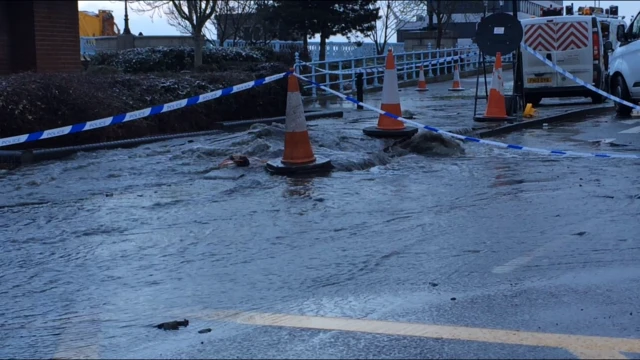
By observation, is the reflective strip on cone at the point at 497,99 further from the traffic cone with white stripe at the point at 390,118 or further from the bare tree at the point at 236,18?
the bare tree at the point at 236,18

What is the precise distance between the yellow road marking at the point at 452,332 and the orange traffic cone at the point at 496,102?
10.7 metres

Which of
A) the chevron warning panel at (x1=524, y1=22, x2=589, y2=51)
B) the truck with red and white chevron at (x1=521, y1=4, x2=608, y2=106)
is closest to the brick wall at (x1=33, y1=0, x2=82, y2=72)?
the truck with red and white chevron at (x1=521, y1=4, x2=608, y2=106)

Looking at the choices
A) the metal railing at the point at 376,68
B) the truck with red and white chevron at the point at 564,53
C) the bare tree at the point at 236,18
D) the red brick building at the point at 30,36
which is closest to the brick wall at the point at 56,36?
the red brick building at the point at 30,36

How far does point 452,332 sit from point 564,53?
1644 cm

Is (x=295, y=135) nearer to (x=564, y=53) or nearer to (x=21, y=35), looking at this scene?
(x=21, y=35)

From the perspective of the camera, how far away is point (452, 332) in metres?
4.66

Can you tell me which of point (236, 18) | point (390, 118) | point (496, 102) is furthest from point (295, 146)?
point (236, 18)

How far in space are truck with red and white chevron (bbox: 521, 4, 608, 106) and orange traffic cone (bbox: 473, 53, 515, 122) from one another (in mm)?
4957

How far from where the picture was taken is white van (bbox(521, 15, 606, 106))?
778 inches

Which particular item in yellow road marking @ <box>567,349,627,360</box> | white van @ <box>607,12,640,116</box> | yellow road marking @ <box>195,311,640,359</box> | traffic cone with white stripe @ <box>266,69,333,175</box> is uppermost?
white van @ <box>607,12,640,116</box>

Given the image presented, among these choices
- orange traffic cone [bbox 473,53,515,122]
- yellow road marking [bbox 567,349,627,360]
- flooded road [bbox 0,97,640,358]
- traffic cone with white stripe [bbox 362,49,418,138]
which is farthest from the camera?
orange traffic cone [bbox 473,53,515,122]

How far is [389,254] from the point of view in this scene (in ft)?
21.0

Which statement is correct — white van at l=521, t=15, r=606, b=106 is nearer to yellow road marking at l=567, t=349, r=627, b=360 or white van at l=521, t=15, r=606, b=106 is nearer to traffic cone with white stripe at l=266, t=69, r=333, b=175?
traffic cone with white stripe at l=266, t=69, r=333, b=175

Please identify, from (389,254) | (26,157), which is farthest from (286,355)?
(26,157)
